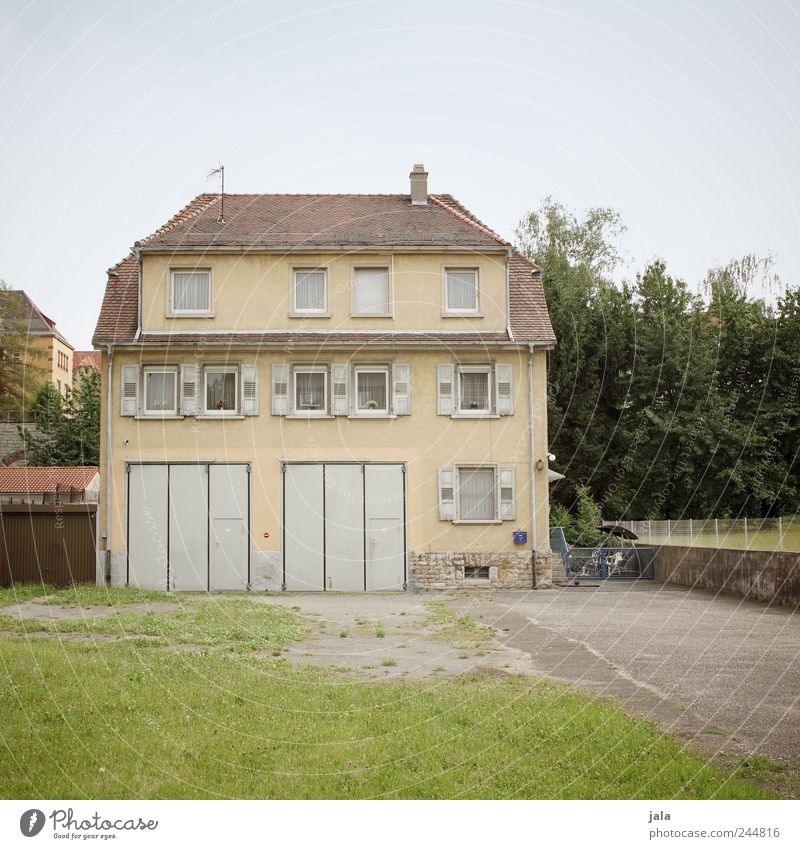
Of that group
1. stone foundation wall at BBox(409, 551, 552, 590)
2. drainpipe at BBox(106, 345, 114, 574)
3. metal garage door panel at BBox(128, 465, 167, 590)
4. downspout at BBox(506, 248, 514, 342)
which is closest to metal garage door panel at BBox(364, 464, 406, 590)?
stone foundation wall at BBox(409, 551, 552, 590)

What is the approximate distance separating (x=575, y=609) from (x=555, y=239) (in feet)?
103

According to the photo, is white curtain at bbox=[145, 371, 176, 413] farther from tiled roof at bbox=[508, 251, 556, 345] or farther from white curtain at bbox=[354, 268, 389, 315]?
tiled roof at bbox=[508, 251, 556, 345]

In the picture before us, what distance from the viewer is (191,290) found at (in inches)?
1160

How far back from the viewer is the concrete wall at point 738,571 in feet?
67.8

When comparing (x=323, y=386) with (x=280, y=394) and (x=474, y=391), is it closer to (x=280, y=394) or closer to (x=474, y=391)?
(x=280, y=394)

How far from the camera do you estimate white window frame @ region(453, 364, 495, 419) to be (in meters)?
29.4

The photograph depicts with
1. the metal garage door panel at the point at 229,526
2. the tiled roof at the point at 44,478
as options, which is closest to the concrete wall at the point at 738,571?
the metal garage door panel at the point at 229,526

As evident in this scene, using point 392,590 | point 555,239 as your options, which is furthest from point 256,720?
point 555,239

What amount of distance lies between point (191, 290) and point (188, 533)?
6691mm

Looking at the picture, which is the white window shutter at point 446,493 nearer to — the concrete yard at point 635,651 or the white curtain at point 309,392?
the white curtain at point 309,392

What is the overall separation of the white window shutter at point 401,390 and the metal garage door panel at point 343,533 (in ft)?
7.77

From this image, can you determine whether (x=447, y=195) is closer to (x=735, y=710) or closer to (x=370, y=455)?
(x=370, y=455)

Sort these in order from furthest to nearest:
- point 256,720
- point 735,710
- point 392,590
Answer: point 392,590 < point 735,710 < point 256,720
